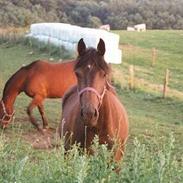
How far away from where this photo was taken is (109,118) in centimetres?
570

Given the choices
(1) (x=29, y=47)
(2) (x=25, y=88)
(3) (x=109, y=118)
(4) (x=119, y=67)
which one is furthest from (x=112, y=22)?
(3) (x=109, y=118)

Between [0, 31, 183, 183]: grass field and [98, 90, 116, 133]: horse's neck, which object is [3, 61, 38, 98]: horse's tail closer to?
[0, 31, 183, 183]: grass field

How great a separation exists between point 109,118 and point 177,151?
4.47 meters

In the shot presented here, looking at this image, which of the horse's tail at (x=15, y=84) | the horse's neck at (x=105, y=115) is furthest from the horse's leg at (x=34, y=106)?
the horse's neck at (x=105, y=115)

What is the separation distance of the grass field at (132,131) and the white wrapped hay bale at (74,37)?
0.94 m

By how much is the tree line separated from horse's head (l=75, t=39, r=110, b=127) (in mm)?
43157

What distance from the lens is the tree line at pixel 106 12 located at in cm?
5075

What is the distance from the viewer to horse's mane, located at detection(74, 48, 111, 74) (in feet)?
18.2

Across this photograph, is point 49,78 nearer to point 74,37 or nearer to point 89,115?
point 89,115

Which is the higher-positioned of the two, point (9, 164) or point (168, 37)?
point (9, 164)

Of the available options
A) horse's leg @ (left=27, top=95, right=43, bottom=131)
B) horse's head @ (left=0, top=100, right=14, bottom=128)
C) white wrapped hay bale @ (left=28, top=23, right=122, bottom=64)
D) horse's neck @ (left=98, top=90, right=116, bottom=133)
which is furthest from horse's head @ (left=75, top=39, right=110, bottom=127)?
white wrapped hay bale @ (left=28, top=23, right=122, bottom=64)

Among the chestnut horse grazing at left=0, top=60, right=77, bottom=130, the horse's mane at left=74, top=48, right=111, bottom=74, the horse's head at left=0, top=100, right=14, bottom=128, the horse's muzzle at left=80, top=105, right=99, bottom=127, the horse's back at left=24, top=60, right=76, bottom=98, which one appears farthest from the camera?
the horse's back at left=24, top=60, right=76, bottom=98

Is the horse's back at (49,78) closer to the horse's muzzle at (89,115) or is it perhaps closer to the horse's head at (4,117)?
the horse's head at (4,117)

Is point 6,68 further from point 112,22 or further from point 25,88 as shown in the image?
point 112,22
